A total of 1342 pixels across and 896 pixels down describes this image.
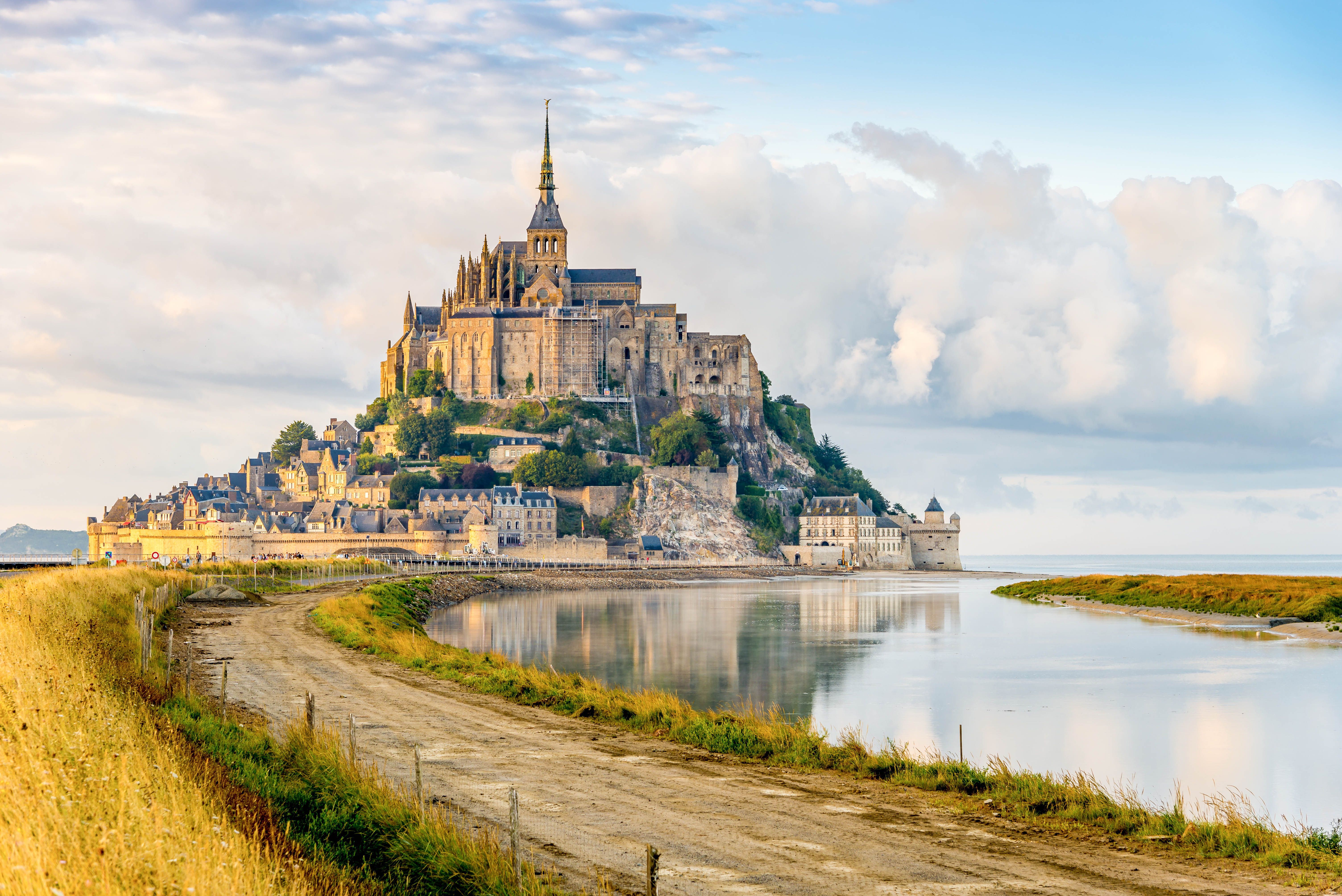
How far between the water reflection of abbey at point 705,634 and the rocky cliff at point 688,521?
2520 centimetres

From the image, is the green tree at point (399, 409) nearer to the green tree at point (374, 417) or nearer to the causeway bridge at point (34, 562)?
the green tree at point (374, 417)

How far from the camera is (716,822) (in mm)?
11875

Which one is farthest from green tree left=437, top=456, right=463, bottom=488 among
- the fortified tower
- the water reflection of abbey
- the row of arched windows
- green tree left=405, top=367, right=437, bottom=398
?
the fortified tower

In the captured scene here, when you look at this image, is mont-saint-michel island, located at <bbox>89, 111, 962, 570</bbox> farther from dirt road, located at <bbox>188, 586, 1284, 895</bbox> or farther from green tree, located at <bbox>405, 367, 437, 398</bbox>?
dirt road, located at <bbox>188, 586, 1284, 895</bbox>

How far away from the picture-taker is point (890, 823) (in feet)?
39.8

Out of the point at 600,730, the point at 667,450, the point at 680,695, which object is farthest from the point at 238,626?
the point at 667,450

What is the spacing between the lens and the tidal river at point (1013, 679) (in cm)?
2089

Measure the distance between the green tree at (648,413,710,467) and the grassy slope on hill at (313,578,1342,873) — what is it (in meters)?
84.1

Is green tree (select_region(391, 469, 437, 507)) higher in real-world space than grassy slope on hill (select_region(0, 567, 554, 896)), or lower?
higher

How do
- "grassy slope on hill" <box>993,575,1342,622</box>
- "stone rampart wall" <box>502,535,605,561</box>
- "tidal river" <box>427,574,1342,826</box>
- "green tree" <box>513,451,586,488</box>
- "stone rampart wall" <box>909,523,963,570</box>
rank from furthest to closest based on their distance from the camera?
"stone rampart wall" <box>909,523,963,570</box> → "green tree" <box>513,451,586,488</box> → "stone rampart wall" <box>502,535,605,561</box> → "grassy slope on hill" <box>993,575,1342,622</box> → "tidal river" <box>427,574,1342,826</box>

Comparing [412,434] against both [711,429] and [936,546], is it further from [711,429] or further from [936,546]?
[936,546]

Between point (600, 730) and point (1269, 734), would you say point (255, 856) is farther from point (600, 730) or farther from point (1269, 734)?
point (1269, 734)

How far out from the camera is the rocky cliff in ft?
348

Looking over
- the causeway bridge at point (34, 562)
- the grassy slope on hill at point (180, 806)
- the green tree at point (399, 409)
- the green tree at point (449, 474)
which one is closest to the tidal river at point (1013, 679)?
the grassy slope on hill at point (180, 806)
